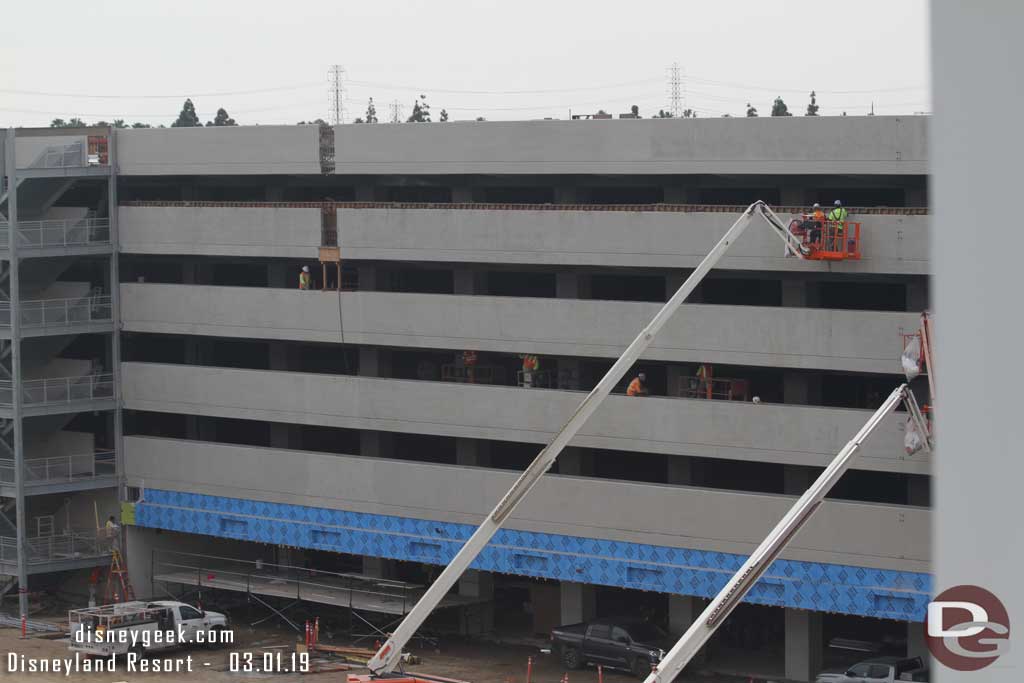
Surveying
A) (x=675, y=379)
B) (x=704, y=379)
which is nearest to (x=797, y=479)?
(x=704, y=379)

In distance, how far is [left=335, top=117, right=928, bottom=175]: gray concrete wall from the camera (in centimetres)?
3728

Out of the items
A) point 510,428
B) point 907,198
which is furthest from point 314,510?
point 907,198

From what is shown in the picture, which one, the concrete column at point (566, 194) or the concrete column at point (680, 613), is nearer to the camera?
the concrete column at point (680, 613)

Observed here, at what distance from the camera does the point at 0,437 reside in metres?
52.1

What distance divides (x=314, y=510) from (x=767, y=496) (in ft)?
53.8

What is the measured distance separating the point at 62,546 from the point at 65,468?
282cm

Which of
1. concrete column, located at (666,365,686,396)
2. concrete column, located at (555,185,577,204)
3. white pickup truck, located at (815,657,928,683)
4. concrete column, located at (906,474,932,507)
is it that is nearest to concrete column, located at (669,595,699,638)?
white pickup truck, located at (815,657,928,683)

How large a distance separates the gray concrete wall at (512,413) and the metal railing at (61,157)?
7.65 meters

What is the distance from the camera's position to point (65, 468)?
52656 millimetres

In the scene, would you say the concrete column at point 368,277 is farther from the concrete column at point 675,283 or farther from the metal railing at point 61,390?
the metal railing at point 61,390

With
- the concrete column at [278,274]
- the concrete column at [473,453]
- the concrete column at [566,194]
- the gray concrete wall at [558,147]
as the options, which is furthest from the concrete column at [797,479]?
the concrete column at [278,274]

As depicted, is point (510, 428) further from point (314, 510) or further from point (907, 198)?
point (907, 198)

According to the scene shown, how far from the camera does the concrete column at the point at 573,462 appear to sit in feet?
143

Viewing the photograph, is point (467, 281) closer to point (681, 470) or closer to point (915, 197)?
point (681, 470)
